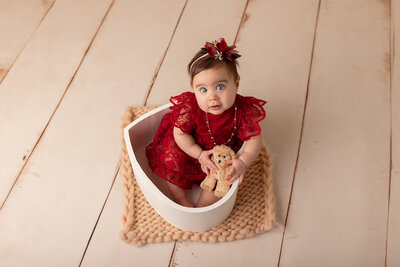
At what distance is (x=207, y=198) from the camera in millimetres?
978

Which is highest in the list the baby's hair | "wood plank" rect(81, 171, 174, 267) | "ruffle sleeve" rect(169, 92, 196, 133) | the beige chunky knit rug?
the baby's hair

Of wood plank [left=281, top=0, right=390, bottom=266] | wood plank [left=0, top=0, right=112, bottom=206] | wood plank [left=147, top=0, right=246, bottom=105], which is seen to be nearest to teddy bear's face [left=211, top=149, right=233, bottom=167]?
wood plank [left=281, top=0, right=390, bottom=266]

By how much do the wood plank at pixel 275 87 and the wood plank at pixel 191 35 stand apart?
→ 53 mm

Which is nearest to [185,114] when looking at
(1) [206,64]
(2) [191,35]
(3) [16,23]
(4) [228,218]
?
(1) [206,64]

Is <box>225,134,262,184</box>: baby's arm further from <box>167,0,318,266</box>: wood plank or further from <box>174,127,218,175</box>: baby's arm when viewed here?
<box>167,0,318,266</box>: wood plank

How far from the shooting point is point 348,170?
1.09 m

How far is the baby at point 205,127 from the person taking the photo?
2.75ft

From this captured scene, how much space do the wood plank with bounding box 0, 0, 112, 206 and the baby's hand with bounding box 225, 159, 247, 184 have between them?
1.90ft

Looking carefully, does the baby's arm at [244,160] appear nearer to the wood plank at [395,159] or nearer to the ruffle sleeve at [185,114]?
the ruffle sleeve at [185,114]

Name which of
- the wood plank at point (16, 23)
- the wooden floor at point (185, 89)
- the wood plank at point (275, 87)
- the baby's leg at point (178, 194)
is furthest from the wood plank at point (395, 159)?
the wood plank at point (16, 23)

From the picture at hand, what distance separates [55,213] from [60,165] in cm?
14

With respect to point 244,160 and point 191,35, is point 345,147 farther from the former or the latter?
point 191,35

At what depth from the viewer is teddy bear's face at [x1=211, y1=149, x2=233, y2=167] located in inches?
36.1

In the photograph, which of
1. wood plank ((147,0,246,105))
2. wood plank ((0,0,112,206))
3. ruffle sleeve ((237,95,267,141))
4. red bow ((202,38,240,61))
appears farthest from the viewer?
wood plank ((147,0,246,105))
